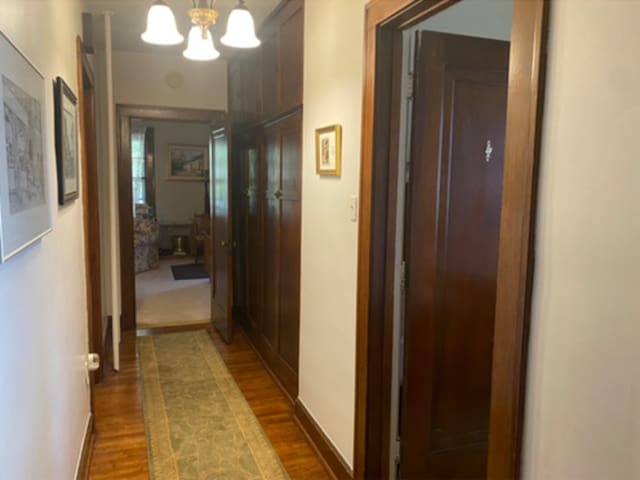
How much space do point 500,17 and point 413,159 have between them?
0.80 metres

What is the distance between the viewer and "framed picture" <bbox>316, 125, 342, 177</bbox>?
2.34 m

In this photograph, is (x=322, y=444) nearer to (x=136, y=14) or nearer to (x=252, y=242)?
(x=252, y=242)

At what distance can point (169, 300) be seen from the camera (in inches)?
232

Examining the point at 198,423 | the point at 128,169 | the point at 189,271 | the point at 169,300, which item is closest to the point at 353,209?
the point at 198,423

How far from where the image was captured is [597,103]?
3.28 ft

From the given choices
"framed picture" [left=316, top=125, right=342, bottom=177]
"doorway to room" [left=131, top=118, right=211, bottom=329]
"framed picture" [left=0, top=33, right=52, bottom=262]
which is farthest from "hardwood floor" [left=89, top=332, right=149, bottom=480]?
"doorway to room" [left=131, top=118, right=211, bottom=329]

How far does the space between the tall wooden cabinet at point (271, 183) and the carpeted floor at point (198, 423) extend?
0.40 m

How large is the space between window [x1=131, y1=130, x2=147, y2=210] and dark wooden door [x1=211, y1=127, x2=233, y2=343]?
15.4 ft

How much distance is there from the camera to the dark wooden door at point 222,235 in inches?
170

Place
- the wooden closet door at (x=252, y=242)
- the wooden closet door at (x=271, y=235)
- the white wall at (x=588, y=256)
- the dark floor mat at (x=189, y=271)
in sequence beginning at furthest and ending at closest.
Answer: the dark floor mat at (x=189, y=271)
the wooden closet door at (x=252, y=242)
the wooden closet door at (x=271, y=235)
the white wall at (x=588, y=256)

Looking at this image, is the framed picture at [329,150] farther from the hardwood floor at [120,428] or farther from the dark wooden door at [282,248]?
the hardwood floor at [120,428]

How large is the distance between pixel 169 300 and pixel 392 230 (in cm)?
441

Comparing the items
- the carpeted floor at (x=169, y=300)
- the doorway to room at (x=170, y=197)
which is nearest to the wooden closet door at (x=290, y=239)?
the carpeted floor at (x=169, y=300)

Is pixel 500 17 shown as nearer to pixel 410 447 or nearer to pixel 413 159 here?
pixel 413 159
